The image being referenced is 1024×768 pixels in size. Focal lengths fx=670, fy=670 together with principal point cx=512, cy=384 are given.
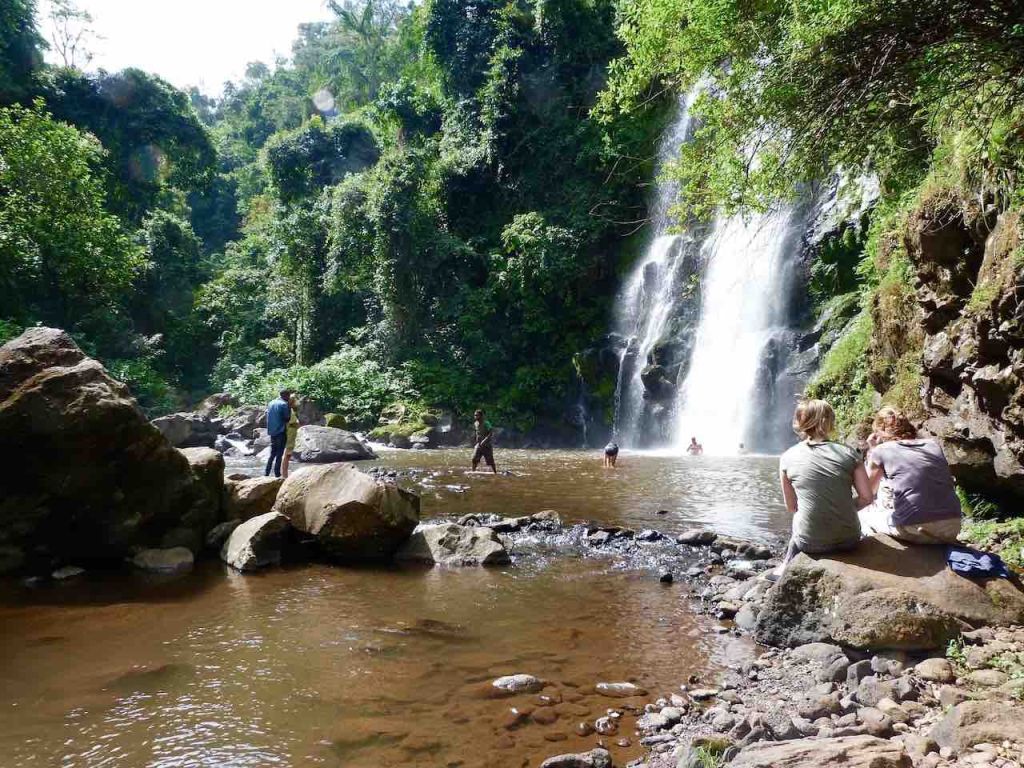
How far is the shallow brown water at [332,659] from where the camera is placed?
3.75 metres

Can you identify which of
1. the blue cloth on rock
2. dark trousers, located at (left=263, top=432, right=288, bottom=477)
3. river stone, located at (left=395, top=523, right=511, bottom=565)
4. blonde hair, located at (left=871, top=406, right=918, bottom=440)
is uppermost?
blonde hair, located at (left=871, top=406, right=918, bottom=440)

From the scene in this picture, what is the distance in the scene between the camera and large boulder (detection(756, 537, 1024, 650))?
4.21 m

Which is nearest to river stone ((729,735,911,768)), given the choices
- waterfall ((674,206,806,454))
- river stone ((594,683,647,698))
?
river stone ((594,683,647,698))

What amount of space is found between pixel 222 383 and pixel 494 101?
63.8 ft

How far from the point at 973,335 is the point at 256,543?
8104mm

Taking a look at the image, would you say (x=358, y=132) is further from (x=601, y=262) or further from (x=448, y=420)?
(x=448, y=420)

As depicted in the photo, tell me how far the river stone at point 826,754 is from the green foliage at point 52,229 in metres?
30.4

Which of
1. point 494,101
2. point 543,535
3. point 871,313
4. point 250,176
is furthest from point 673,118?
point 250,176

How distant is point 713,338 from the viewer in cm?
2247

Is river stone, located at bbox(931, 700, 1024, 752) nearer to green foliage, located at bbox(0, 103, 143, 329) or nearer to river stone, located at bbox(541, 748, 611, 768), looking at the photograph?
river stone, located at bbox(541, 748, 611, 768)

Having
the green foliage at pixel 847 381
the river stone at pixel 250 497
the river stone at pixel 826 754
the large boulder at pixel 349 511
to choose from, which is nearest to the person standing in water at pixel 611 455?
the green foliage at pixel 847 381

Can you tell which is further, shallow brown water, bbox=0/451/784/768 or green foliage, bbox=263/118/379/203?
green foliage, bbox=263/118/379/203

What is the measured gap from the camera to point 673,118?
27062mm

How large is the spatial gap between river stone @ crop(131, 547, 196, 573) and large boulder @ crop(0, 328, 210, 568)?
227 mm
